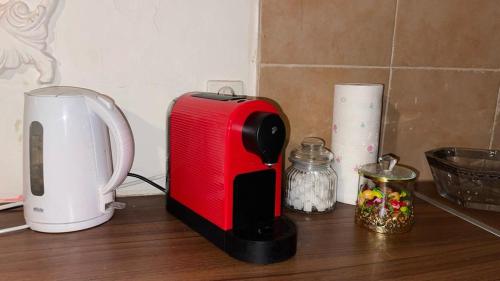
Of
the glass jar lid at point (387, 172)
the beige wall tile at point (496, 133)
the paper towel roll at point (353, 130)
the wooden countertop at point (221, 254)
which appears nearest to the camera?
the wooden countertop at point (221, 254)

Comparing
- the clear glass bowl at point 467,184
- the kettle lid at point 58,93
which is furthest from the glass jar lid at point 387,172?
the kettle lid at point 58,93

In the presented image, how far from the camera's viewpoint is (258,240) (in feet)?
1.98

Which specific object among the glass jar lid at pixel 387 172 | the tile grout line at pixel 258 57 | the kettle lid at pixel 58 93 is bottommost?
the glass jar lid at pixel 387 172

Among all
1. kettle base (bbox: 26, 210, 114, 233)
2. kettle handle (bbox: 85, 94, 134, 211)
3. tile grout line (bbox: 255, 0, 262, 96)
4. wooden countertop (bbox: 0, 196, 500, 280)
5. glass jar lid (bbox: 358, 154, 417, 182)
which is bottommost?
wooden countertop (bbox: 0, 196, 500, 280)

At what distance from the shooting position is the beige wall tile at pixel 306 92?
2.95ft

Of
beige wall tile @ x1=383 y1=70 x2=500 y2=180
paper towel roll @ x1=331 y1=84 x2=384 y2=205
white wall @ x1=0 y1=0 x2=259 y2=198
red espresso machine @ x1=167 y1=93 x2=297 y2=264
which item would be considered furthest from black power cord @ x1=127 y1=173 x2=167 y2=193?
beige wall tile @ x1=383 y1=70 x2=500 y2=180

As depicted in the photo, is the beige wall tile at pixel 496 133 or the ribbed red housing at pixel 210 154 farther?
the beige wall tile at pixel 496 133

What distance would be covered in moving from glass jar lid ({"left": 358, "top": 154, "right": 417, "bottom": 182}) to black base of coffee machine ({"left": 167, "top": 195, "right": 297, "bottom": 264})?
Answer: 18 centimetres

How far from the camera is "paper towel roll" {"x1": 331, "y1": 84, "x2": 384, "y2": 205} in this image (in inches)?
32.9

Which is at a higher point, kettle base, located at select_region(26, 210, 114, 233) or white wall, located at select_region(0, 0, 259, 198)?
white wall, located at select_region(0, 0, 259, 198)

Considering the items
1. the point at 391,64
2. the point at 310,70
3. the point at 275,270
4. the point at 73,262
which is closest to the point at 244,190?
the point at 275,270

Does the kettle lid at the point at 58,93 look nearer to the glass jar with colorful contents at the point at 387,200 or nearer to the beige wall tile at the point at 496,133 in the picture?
the glass jar with colorful contents at the point at 387,200

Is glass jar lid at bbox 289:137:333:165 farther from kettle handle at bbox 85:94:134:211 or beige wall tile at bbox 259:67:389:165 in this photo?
kettle handle at bbox 85:94:134:211

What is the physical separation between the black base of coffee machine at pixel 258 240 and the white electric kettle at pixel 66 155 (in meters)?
0.18
